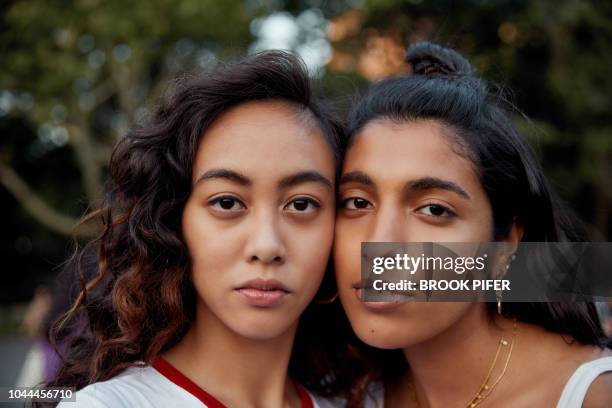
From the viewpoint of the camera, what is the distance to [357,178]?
277 cm

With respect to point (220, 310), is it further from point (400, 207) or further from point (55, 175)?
point (55, 175)

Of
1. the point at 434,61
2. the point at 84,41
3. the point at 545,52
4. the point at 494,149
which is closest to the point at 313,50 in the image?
the point at 84,41

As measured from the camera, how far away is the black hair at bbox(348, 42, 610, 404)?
2879 millimetres

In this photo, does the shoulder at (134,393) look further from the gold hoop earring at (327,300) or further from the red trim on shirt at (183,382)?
the gold hoop earring at (327,300)

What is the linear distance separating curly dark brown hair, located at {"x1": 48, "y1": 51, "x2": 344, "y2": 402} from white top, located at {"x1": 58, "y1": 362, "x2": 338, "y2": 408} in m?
0.07

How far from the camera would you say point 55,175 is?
1986 centimetres

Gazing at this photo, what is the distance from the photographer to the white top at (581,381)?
2541 mm

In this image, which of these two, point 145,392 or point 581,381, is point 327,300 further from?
point 581,381

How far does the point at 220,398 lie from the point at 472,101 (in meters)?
1.65

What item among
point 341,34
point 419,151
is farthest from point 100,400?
point 341,34

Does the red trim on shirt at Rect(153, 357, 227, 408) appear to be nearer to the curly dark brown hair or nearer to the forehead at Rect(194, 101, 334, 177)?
the curly dark brown hair

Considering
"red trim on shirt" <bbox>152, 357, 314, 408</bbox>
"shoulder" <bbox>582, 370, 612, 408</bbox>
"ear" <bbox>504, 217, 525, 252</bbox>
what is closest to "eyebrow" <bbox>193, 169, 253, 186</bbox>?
"red trim on shirt" <bbox>152, 357, 314, 408</bbox>

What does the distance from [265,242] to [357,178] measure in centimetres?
53

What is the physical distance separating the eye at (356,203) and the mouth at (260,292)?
482 mm
